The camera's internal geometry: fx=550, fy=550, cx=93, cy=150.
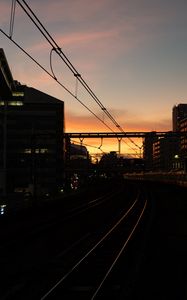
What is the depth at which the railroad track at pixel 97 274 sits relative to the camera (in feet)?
45.1

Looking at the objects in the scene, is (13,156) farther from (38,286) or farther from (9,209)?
(38,286)

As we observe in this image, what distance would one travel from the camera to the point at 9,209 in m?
43.5

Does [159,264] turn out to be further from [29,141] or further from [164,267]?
[29,141]

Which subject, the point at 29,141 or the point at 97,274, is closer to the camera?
the point at 97,274

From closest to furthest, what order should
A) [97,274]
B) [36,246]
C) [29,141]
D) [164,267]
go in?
[97,274], [164,267], [36,246], [29,141]

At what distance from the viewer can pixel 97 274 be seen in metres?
17.1

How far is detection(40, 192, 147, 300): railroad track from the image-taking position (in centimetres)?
1375

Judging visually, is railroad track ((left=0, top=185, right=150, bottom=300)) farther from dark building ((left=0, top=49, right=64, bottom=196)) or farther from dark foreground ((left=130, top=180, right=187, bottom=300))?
dark building ((left=0, top=49, right=64, bottom=196))

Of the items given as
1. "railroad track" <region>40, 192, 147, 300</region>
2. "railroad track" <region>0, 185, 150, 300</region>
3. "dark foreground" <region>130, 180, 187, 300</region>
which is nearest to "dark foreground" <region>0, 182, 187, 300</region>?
"dark foreground" <region>130, 180, 187, 300</region>

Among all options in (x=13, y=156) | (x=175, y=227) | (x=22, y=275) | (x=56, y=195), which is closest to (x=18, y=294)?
(x=22, y=275)

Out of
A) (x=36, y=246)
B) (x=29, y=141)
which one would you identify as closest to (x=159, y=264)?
(x=36, y=246)

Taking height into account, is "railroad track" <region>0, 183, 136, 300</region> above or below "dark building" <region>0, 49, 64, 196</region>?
below

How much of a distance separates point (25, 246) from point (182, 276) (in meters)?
9.34

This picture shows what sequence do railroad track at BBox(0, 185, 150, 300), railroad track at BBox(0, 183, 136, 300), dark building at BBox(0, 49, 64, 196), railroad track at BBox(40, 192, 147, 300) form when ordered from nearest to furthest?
railroad track at BBox(40, 192, 147, 300) → railroad track at BBox(0, 185, 150, 300) → railroad track at BBox(0, 183, 136, 300) → dark building at BBox(0, 49, 64, 196)
